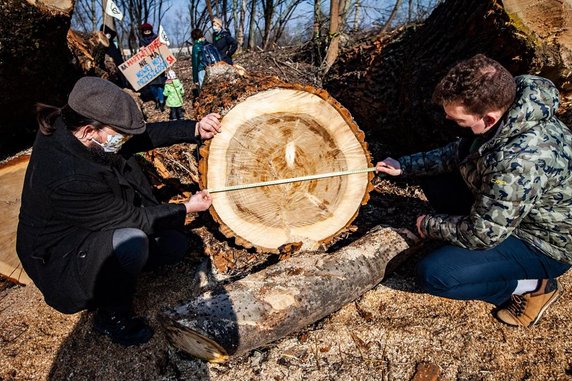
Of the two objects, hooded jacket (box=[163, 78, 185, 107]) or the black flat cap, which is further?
hooded jacket (box=[163, 78, 185, 107])

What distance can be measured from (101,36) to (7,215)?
379cm

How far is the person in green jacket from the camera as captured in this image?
4.91 feet

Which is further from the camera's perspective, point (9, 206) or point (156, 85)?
point (156, 85)

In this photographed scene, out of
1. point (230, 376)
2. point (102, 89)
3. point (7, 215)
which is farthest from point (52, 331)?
point (102, 89)

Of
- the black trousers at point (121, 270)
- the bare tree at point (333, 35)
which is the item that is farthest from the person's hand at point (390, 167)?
the bare tree at point (333, 35)

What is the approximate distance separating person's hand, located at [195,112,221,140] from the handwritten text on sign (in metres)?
3.09

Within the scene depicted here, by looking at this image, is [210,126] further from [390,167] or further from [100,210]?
[390,167]

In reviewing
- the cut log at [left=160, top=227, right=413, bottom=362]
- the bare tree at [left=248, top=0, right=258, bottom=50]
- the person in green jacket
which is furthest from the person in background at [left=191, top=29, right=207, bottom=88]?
the bare tree at [left=248, top=0, right=258, bottom=50]

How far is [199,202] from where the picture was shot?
2.00 m

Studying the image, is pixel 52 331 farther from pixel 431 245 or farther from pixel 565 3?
pixel 565 3

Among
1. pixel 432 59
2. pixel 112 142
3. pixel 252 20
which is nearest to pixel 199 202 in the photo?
pixel 112 142

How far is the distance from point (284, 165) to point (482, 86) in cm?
110

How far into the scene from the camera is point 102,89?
1.59m

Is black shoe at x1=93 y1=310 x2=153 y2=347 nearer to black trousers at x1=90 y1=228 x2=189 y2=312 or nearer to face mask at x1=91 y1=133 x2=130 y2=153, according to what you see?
black trousers at x1=90 y1=228 x2=189 y2=312
